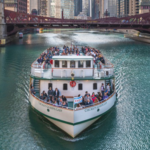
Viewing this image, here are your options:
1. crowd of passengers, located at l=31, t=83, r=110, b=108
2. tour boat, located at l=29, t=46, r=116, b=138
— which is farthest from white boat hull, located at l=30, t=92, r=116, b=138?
crowd of passengers, located at l=31, t=83, r=110, b=108

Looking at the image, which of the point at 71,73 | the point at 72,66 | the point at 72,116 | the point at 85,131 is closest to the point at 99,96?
the point at 71,73

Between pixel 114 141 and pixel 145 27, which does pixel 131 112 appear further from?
pixel 145 27

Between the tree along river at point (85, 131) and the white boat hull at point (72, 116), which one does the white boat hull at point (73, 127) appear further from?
the tree along river at point (85, 131)

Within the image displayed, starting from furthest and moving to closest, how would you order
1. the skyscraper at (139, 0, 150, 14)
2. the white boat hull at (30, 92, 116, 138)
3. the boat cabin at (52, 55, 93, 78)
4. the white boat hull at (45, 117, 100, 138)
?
the skyscraper at (139, 0, 150, 14) → the boat cabin at (52, 55, 93, 78) → the white boat hull at (45, 117, 100, 138) → the white boat hull at (30, 92, 116, 138)

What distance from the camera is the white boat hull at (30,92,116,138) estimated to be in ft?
54.9

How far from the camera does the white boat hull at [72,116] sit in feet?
54.9

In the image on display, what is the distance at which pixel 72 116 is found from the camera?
16.6 metres

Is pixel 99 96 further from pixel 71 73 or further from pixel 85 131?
pixel 85 131

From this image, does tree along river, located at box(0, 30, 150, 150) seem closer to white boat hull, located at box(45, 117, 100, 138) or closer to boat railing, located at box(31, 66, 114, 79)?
white boat hull, located at box(45, 117, 100, 138)

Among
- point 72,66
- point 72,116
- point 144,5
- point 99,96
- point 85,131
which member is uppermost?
point 144,5

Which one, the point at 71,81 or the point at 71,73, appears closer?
the point at 71,81

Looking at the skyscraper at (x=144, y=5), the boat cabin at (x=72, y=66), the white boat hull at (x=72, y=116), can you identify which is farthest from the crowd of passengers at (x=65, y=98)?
the skyscraper at (x=144, y=5)

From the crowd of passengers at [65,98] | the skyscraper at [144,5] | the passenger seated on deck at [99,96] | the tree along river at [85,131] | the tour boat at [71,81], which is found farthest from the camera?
the skyscraper at [144,5]

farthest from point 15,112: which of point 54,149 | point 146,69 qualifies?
point 146,69
